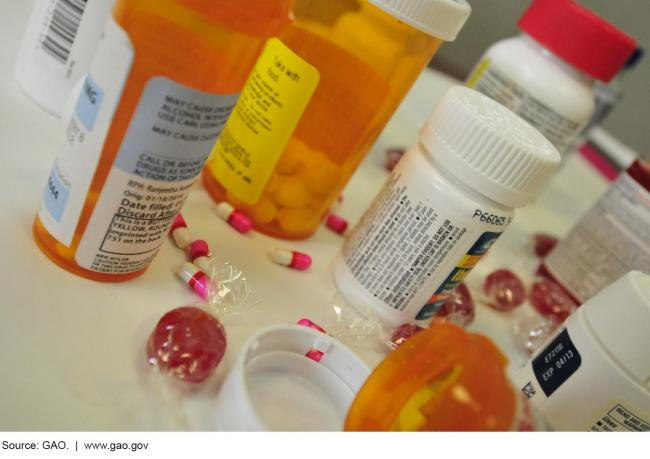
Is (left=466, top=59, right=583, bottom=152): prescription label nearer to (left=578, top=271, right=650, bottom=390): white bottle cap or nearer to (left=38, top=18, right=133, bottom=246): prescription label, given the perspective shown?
(left=578, top=271, right=650, bottom=390): white bottle cap

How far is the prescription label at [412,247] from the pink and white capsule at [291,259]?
0.04 m

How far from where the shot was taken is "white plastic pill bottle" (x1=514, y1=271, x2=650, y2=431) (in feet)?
1.18

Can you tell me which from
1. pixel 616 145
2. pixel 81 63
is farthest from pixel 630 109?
pixel 81 63

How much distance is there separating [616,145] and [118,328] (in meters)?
1.00

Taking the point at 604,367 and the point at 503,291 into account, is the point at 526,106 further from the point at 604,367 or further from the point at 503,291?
the point at 604,367

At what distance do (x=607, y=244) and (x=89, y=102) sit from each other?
48 centimetres

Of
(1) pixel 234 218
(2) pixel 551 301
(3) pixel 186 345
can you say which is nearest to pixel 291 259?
(1) pixel 234 218

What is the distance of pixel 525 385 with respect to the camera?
410 mm

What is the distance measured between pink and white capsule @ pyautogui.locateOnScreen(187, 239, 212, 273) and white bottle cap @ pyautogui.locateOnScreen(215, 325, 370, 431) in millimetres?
102

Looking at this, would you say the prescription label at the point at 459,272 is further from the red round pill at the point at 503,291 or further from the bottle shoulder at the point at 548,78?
the bottle shoulder at the point at 548,78

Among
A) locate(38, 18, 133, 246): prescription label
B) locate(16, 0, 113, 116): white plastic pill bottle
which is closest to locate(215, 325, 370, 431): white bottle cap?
locate(38, 18, 133, 246): prescription label

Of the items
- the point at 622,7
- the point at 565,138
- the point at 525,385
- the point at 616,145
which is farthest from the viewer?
the point at 616,145

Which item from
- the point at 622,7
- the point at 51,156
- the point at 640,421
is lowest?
the point at 51,156

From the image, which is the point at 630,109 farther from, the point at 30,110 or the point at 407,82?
the point at 30,110
